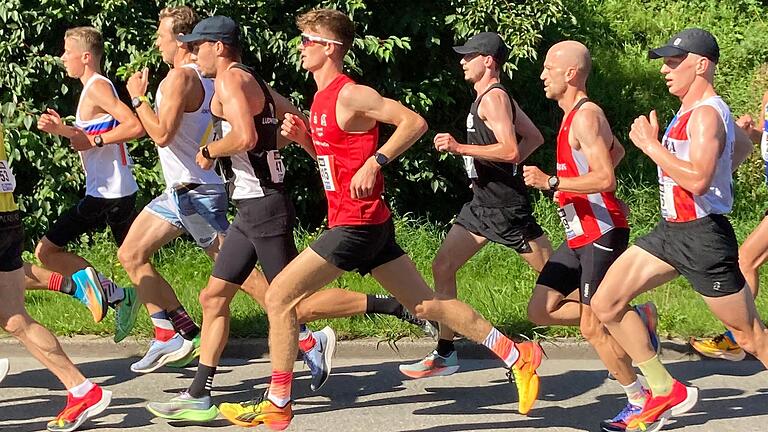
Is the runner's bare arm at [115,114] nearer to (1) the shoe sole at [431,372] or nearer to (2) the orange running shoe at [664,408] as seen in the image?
(1) the shoe sole at [431,372]

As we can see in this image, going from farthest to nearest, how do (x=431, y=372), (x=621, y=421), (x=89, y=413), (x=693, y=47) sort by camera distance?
1. (x=431, y=372)
2. (x=89, y=413)
3. (x=621, y=421)
4. (x=693, y=47)

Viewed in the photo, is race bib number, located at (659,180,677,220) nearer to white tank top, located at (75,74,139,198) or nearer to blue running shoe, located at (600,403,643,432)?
blue running shoe, located at (600,403,643,432)

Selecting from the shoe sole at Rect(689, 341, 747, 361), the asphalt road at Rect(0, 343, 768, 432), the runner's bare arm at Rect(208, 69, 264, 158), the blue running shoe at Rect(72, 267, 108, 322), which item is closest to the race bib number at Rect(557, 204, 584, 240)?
the asphalt road at Rect(0, 343, 768, 432)

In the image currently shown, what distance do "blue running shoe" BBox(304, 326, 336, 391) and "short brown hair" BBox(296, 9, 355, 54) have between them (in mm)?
1808

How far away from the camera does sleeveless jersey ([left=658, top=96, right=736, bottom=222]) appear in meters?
5.45

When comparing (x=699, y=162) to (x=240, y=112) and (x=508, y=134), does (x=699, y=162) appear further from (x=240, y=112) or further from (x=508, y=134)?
(x=240, y=112)

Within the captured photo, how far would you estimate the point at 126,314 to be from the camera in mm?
7547

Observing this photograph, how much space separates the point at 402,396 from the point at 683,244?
192 cm

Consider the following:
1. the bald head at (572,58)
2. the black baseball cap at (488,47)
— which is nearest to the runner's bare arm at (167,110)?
the black baseball cap at (488,47)

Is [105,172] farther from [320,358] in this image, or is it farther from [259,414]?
[259,414]

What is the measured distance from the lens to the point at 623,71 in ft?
44.9

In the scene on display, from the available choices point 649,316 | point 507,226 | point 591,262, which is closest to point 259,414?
point 591,262

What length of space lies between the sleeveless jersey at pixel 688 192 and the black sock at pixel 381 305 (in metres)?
1.78

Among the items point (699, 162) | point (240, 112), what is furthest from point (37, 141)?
point (699, 162)
